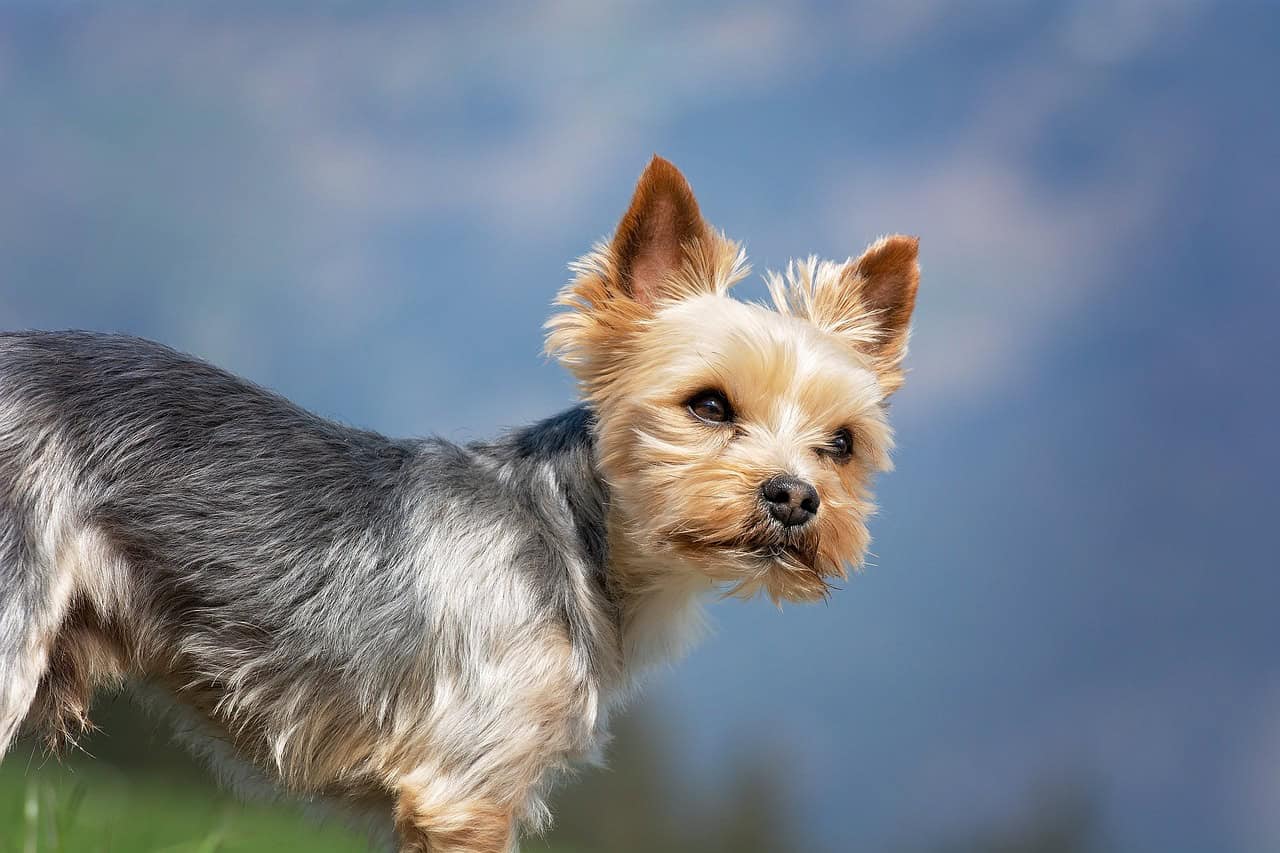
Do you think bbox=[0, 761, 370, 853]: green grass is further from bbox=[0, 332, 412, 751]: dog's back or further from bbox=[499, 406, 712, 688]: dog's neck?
bbox=[499, 406, 712, 688]: dog's neck

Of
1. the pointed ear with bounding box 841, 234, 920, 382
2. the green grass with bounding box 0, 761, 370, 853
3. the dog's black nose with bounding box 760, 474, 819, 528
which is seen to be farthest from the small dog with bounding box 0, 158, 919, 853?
the green grass with bounding box 0, 761, 370, 853

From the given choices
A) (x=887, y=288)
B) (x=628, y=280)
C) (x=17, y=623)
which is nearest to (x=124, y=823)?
(x=17, y=623)

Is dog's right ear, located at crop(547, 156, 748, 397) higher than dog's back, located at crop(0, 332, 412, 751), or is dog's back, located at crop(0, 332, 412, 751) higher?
dog's right ear, located at crop(547, 156, 748, 397)

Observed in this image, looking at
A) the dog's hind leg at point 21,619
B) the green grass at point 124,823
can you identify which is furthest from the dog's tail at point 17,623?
the green grass at point 124,823

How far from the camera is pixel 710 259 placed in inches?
196

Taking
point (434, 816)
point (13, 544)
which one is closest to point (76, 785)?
point (13, 544)

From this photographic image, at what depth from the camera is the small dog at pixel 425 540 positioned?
4.29 m

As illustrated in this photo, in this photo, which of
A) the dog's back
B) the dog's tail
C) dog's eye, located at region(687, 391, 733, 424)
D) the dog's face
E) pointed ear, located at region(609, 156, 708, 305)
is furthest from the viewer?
pointed ear, located at region(609, 156, 708, 305)

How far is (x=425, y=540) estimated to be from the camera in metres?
4.54

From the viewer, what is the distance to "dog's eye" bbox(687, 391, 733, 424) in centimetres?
449

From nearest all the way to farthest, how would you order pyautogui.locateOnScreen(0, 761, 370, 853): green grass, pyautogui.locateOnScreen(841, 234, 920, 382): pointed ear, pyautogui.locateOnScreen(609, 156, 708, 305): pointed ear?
pyautogui.locateOnScreen(609, 156, 708, 305): pointed ear < pyautogui.locateOnScreen(841, 234, 920, 382): pointed ear < pyautogui.locateOnScreen(0, 761, 370, 853): green grass

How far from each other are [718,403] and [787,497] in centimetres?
53

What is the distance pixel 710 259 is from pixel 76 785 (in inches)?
192

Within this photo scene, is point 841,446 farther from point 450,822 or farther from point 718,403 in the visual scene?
point 450,822
